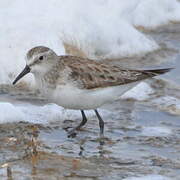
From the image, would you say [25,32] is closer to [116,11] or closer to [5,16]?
[5,16]

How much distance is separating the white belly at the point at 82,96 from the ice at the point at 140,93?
1.26 metres

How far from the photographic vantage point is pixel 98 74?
7.28 metres

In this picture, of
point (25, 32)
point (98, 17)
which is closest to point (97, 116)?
point (25, 32)

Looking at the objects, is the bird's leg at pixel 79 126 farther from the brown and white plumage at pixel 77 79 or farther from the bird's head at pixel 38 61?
the bird's head at pixel 38 61

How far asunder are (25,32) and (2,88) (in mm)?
1083

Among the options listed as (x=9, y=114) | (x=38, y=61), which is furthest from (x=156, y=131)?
(x=9, y=114)

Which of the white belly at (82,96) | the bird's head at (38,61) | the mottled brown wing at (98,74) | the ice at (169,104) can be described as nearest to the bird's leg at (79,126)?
the white belly at (82,96)

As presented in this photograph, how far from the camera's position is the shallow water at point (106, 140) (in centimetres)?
589

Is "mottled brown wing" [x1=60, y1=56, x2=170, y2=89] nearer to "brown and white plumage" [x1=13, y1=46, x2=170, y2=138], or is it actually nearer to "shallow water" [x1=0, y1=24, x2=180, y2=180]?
"brown and white plumage" [x1=13, y1=46, x2=170, y2=138]

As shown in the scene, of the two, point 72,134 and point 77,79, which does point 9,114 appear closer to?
point 72,134

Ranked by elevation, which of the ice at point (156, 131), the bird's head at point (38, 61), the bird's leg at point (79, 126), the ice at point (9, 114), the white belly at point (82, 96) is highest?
the bird's head at point (38, 61)

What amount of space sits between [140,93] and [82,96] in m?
1.91

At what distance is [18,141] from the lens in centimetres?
644

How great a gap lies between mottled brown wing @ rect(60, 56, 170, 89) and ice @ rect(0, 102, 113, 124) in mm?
719
